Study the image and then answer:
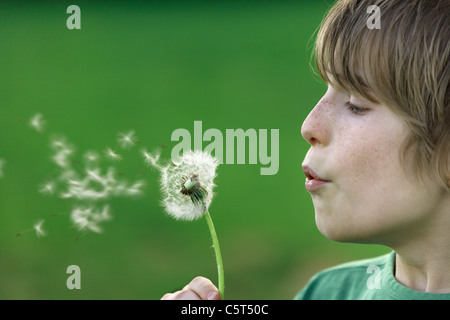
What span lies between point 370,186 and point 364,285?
388 millimetres

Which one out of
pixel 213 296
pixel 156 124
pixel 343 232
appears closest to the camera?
pixel 213 296

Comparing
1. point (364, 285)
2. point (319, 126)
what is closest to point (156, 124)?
point (364, 285)

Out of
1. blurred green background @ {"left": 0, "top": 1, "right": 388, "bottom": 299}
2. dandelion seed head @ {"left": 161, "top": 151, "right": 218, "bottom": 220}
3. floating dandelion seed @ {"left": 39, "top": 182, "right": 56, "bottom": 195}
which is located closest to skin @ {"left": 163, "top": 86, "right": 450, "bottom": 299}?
dandelion seed head @ {"left": 161, "top": 151, "right": 218, "bottom": 220}

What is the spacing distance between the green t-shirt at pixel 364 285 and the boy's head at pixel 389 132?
146 millimetres

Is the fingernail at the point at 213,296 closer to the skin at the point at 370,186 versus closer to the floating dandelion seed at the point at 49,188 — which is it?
the skin at the point at 370,186

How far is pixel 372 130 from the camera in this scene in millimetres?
1168

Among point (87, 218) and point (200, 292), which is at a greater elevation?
point (87, 218)

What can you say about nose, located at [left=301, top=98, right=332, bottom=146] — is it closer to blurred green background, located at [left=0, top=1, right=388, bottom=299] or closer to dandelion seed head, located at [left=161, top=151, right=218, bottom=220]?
dandelion seed head, located at [left=161, top=151, right=218, bottom=220]

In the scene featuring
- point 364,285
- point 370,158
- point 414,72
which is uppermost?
point 414,72

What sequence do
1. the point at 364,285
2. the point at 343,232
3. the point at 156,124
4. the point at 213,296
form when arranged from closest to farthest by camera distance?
the point at 213,296
the point at 343,232
the point at 364,285
the point at 156,124

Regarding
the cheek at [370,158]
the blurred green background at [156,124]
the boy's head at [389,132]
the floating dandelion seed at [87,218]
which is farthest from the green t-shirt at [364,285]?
the floating dandelion seed at [87,218]

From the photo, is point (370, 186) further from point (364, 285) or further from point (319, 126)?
point (364, 285)

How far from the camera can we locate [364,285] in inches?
58.2

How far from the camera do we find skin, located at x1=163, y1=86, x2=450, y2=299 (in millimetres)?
1168
